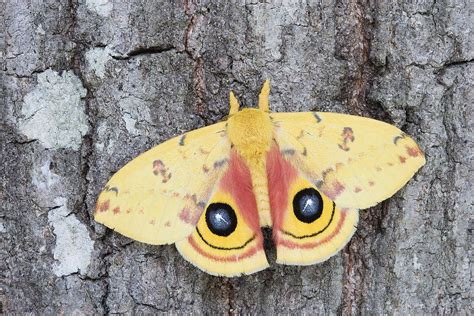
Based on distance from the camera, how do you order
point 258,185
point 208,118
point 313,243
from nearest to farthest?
point 313,243
point 258,185
point 208,118

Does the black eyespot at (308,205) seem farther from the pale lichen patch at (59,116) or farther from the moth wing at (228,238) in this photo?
the pale lichen patch at (59,116)

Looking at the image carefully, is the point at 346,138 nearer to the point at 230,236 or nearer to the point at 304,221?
the point at 304,221

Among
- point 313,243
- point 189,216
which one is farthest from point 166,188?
point 313,243

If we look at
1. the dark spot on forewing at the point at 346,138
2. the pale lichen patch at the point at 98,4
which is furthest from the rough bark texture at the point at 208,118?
the dark spot on forewing at the point at 346,138

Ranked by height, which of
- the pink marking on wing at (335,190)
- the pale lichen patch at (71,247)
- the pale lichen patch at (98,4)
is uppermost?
the pale lichen patch at (98,4)

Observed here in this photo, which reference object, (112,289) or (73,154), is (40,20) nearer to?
(73,154)

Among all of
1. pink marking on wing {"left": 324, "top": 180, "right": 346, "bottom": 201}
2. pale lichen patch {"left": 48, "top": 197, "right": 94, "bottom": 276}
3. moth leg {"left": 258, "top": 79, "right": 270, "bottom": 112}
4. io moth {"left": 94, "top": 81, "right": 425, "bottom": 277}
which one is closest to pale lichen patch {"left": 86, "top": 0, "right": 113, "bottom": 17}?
io moth {"left": 94, "top": 81, "right": 425, "bottom": 277}

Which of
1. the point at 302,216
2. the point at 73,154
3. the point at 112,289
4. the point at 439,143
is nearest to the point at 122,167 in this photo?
the point at 73,154
